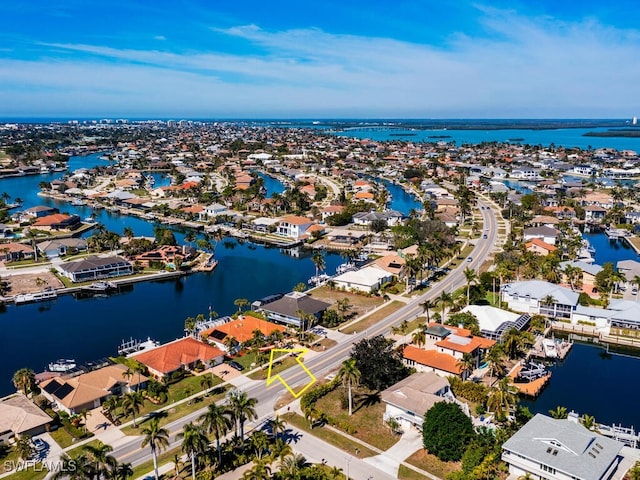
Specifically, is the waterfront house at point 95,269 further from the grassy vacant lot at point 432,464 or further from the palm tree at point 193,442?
the grassy vacant lot at point 432,464

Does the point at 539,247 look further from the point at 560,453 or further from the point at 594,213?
the point at 560,453

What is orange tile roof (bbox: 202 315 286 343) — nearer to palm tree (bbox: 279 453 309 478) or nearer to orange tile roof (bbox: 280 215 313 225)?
palm tree (bbox: 279 453 309 478)

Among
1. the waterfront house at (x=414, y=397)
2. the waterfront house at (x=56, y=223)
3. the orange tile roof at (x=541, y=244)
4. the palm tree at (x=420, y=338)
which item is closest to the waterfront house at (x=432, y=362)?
the palm tree at (x=420, y=338)

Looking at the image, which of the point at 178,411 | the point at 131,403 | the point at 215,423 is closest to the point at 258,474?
the point at 215,423

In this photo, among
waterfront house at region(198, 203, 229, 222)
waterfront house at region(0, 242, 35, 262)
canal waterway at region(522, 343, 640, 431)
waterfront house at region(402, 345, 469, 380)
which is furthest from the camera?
waterfront house at region(198, 203, 229, 222)

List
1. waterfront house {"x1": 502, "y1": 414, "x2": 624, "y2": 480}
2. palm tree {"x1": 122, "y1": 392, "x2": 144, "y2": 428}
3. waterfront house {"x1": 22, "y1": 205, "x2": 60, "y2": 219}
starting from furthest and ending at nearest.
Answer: waterfront house {"x1": 22, "y1": 205, "x2": 60, "y2": 219} < palm tree {"x1": 122, "y1": 392, "x2": 144, "y2": 428} < waterfront house {"x1": 502, "y1": 414, "x2": 624, "y2": 480}

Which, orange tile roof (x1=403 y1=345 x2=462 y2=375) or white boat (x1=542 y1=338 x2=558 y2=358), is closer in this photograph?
orange tile roof (x1=403 y1=345 x2=462 y2=375)

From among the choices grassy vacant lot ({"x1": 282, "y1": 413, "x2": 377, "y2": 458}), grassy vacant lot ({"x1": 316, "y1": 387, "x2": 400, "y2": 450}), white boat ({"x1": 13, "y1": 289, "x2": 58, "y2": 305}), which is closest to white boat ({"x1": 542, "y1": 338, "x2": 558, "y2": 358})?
grassy vacant lot ({"x1": 316, "y1": 387, "x2": 400, "y2": 450})
